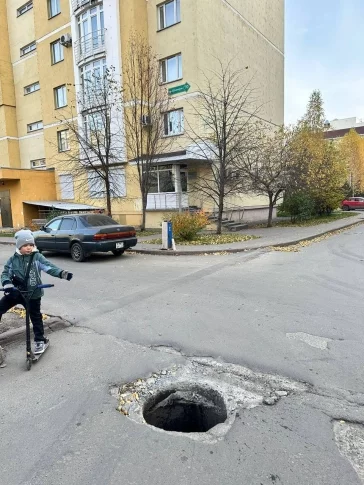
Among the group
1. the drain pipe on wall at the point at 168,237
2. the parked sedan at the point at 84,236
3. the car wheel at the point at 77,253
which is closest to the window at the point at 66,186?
the parked sedan at the point at 84,236

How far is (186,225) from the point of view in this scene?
563 inches

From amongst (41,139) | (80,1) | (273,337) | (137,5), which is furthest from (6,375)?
(41,139)

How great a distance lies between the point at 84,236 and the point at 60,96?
21.4 meters

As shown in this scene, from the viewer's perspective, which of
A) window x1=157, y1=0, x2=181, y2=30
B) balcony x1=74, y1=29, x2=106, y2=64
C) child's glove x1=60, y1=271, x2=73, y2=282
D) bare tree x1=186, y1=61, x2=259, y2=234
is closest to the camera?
child's glove x1=60, y1=271, x2=73, y2=282

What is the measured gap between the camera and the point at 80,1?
76.0ft

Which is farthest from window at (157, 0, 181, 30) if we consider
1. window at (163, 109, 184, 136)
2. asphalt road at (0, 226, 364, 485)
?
asphalt road at (0, 226, 364, 485)

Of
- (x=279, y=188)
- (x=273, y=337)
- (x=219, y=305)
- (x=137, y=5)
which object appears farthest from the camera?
(x=137, y=5)

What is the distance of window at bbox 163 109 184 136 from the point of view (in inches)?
851

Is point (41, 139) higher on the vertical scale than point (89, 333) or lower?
higher

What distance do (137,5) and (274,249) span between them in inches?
749

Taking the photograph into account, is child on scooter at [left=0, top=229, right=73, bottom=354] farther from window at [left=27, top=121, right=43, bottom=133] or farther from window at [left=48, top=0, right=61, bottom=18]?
window at [left=27, top=121, right=43, bottom=133]

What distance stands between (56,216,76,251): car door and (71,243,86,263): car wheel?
0.94 feet

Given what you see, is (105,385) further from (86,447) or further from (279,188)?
(279,188)

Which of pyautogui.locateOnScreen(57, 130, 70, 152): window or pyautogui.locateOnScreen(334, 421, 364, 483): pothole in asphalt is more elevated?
pyautogui.locateOnScreen(57, 130, 70, 152): window
